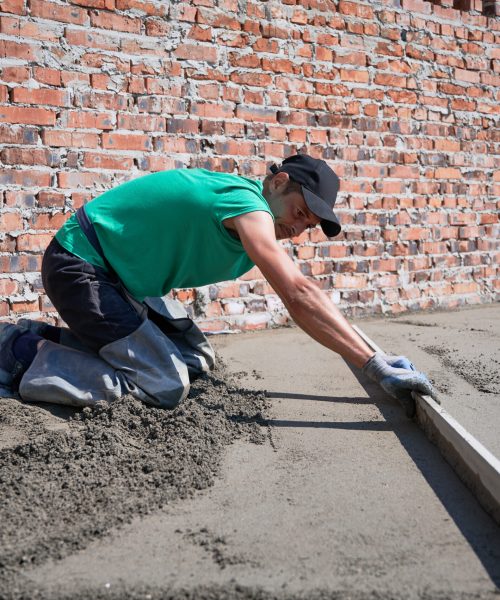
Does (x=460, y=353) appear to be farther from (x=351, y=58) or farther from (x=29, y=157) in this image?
(x=29, y=157)

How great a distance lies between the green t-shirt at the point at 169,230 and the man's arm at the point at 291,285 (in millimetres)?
86

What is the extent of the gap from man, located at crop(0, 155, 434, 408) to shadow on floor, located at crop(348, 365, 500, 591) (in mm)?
147

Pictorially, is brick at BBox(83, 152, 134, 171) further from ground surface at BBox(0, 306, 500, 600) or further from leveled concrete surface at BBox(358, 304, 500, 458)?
leveled concrete surface at BBox(358, 304, 500, 458)

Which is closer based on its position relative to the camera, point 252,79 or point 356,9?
point 252,79

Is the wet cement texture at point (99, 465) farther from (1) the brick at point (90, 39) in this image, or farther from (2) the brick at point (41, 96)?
(1) the brick at point (90, 39)

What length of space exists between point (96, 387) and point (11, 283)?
3.43 feet

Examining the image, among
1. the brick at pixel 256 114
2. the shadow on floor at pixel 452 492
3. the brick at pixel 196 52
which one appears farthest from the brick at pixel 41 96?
the shadow on floor at pixel 452 492

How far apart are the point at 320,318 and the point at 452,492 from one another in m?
0.71

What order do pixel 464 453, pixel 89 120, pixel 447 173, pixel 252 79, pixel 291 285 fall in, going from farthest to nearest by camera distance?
pixel 447 173
pixel 252 79
pixel 89 120
pixel 291 285
pixel 464 453

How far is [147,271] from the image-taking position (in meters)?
2.63

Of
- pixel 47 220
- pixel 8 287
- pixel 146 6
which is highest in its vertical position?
pixel 146 6

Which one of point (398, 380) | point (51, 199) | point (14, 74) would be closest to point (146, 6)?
point (14, 74)

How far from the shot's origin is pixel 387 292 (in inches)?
176

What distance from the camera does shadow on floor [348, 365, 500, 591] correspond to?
1.54 metres
